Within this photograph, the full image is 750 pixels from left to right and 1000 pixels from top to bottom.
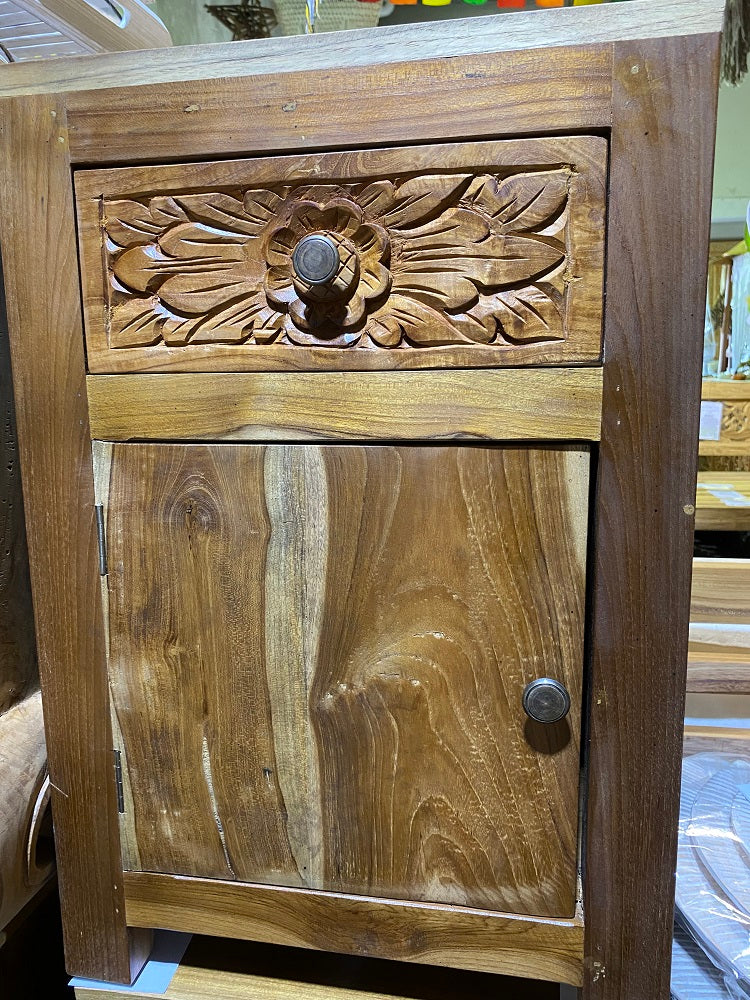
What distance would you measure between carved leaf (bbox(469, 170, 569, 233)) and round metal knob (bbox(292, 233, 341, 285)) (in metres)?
0.10

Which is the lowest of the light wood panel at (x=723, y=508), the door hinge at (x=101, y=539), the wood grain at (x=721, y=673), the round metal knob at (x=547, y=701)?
the wood grain at (x=721, y=673)

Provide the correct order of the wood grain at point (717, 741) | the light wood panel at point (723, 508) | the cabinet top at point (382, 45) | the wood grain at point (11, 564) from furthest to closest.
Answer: the light wood panel at point (723, 508) < the wood grain at point (717, 741) < the wood grain at point (11, 564) < the cabinet top at point (382, 45)

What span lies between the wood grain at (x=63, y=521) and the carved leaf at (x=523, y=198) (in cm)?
30

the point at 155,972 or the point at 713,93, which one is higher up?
the point at 713,93

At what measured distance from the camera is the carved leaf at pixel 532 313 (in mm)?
421

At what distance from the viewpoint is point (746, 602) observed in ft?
2.66

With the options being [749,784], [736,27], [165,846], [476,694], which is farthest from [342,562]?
[736,27]

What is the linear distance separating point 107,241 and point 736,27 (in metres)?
1.20

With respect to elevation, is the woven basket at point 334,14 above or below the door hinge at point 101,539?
above

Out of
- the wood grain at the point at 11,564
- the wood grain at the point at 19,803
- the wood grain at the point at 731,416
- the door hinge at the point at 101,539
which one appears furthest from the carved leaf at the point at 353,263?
the wood grain at the point at 731,416

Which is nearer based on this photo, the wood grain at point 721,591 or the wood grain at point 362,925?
the wood grain at point 362,925

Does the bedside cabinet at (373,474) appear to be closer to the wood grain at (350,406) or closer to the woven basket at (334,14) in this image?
the wood grain at (350,406)

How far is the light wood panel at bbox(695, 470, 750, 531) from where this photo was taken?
893 mm

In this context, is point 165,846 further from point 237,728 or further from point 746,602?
point 746,602
